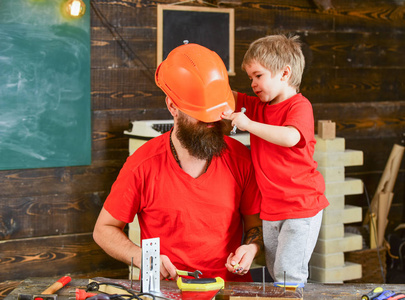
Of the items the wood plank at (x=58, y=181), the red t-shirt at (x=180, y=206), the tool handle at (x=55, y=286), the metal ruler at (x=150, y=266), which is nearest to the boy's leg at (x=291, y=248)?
the red t-shirt at (x=180, y=206)

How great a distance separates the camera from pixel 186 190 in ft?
6.16

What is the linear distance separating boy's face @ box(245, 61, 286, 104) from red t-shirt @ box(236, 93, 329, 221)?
0.18ft

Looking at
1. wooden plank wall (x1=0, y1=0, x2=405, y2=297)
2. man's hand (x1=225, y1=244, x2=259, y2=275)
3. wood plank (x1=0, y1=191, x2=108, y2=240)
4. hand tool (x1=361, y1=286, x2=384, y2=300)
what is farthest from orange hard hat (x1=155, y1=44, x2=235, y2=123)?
wood plank (x1=0, y1=191, x2=108, y2=240)

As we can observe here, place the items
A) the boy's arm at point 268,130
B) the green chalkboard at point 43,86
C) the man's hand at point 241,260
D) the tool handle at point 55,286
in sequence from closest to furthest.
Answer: the tool handle at point 55,286
the man's hand at point 241,260
the boy's arm at point 268,130
the green chalkboard at point 43,86

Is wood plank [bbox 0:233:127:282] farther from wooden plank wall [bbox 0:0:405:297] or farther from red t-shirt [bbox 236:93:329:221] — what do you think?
red t-shirt [bbox 236:93:329:221]

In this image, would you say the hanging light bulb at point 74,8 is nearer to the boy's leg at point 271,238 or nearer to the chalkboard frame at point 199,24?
the chalkboard frame at point 199,24

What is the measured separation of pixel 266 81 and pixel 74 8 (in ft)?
5.42

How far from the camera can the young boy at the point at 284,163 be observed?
2.06 m

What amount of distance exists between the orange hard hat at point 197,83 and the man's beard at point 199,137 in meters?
0.05

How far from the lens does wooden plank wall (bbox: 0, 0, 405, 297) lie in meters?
3.43

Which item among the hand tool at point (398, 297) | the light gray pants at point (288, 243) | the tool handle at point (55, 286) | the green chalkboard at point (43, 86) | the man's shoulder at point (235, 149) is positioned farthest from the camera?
the green chalkboard at point (43, 86)

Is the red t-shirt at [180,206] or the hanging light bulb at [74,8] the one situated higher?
the hanging light bulb at [74,8]

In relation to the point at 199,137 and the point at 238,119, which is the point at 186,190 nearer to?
the point at 199,137

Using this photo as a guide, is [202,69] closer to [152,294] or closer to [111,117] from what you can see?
[152,294]
